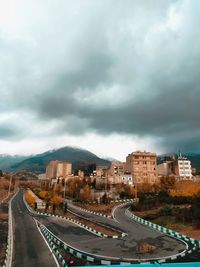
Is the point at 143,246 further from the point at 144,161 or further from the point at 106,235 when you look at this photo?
the point at 144,161

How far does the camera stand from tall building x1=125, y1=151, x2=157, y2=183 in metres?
148

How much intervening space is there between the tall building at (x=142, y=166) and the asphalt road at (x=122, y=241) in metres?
97.4

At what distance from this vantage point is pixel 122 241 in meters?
35.7

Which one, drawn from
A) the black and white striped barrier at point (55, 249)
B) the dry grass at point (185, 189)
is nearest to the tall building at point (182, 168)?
the dry grass at point (185, 189)

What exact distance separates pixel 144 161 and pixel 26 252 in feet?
407

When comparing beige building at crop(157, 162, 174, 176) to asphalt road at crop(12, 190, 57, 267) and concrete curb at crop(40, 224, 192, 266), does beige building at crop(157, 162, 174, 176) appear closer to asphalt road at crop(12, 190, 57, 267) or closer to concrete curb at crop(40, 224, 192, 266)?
asphalt road at crop(12, 190, 57, 267)

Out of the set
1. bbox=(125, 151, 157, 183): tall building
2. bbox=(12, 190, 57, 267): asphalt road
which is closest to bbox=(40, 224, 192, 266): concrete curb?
bbox=(12, 190, 57, 267): asphalt road

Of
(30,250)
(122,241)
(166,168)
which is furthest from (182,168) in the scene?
(30,250)

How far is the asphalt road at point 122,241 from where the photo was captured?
28.9m

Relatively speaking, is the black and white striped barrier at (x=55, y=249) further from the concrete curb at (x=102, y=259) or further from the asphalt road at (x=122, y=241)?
the asphalt road at (x=122, y=241)

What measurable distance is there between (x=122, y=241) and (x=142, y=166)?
116 m

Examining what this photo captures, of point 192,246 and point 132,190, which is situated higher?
point 132,190

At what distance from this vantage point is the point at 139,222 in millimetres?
52062

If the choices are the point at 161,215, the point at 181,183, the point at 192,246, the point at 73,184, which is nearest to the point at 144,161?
the point at 73,184
